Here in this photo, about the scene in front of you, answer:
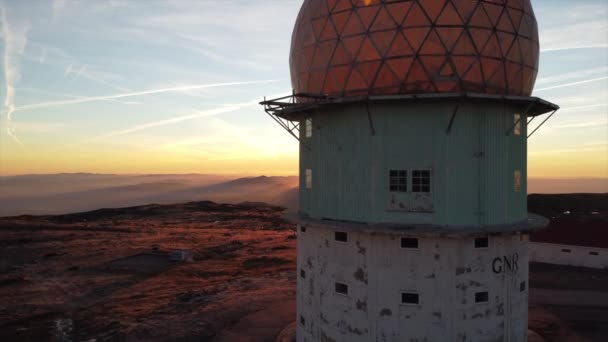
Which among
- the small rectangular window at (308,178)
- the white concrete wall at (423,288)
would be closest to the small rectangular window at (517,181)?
the white concrete wall at (423,288)

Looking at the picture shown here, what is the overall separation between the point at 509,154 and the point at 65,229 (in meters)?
54.3

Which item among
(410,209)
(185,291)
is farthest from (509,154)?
(185,291)

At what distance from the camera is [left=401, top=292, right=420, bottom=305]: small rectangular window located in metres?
14.3

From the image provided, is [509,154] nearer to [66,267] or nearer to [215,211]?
[66,267]

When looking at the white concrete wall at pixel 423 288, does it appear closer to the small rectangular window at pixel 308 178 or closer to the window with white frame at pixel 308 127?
A: the small rectangular window at pixel 308 178

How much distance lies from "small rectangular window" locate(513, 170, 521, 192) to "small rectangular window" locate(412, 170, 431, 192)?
3.54m

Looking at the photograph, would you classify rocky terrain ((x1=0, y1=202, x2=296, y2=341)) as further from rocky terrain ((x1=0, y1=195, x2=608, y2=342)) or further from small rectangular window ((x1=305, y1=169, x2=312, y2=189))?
small rectangular window ((x1=305, y1=169, x2=312, y2=189))

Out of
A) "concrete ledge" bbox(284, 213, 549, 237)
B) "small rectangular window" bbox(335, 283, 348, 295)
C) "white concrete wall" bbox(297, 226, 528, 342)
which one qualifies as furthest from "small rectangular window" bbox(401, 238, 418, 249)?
"small rectangular window" bbox(335, 283, 348, 295)

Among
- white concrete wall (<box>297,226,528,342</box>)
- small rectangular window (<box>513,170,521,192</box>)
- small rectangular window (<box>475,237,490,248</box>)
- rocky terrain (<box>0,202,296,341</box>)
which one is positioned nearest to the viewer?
white concrete wall (<box>297,226,528,342</box>)

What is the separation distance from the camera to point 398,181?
1426 centimetres

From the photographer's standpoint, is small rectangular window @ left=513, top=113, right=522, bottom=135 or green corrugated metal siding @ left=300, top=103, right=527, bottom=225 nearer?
green corrugated metal siding @ left=300, top=103, right=527, bottom=225

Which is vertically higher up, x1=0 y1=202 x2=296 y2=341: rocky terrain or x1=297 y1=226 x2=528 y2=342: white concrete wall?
x1=297 y1=226 x2=528 y2=342: white concrete wall

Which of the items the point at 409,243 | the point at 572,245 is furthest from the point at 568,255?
the point at 409,243

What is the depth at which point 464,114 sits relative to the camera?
1412cm
